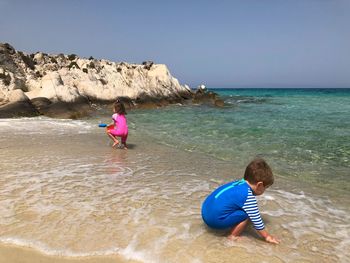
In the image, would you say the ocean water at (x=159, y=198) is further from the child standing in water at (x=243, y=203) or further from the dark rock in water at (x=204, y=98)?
the dark rock in water at (x=204, y=98)

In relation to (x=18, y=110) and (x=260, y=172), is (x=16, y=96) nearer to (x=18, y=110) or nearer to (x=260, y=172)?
(x=18, y=110)

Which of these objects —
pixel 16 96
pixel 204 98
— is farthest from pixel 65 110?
pixel 204 98

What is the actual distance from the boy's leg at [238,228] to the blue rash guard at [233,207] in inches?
1.6

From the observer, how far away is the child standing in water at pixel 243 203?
15.1ft

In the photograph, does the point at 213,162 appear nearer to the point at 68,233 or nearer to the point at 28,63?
the point at 68,233

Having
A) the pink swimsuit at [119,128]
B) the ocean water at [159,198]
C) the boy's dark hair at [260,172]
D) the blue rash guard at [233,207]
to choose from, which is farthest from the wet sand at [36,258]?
the pink swimsuit at [119,128]

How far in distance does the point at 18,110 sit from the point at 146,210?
1767 cm

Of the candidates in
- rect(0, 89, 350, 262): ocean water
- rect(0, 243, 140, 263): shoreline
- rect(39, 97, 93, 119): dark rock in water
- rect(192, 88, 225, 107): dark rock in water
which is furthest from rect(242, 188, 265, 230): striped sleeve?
rect(192, 88, 225, 107): dark rock in water

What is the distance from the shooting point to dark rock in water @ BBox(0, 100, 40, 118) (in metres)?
20.5

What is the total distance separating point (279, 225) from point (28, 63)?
28392 mm

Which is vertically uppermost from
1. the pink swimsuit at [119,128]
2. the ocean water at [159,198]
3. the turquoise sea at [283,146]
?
the pink swimsuit at [119,128]

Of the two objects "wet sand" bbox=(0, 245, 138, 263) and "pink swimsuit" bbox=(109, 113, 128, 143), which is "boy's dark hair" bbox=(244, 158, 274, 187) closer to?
"wet sand" bbox=(0, 245, 138, 263)

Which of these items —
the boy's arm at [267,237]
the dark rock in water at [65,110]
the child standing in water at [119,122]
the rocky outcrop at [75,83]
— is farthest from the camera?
the rocky outcrop at [75,83]

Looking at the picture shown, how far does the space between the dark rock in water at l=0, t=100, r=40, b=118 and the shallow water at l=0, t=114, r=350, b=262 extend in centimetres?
1148
